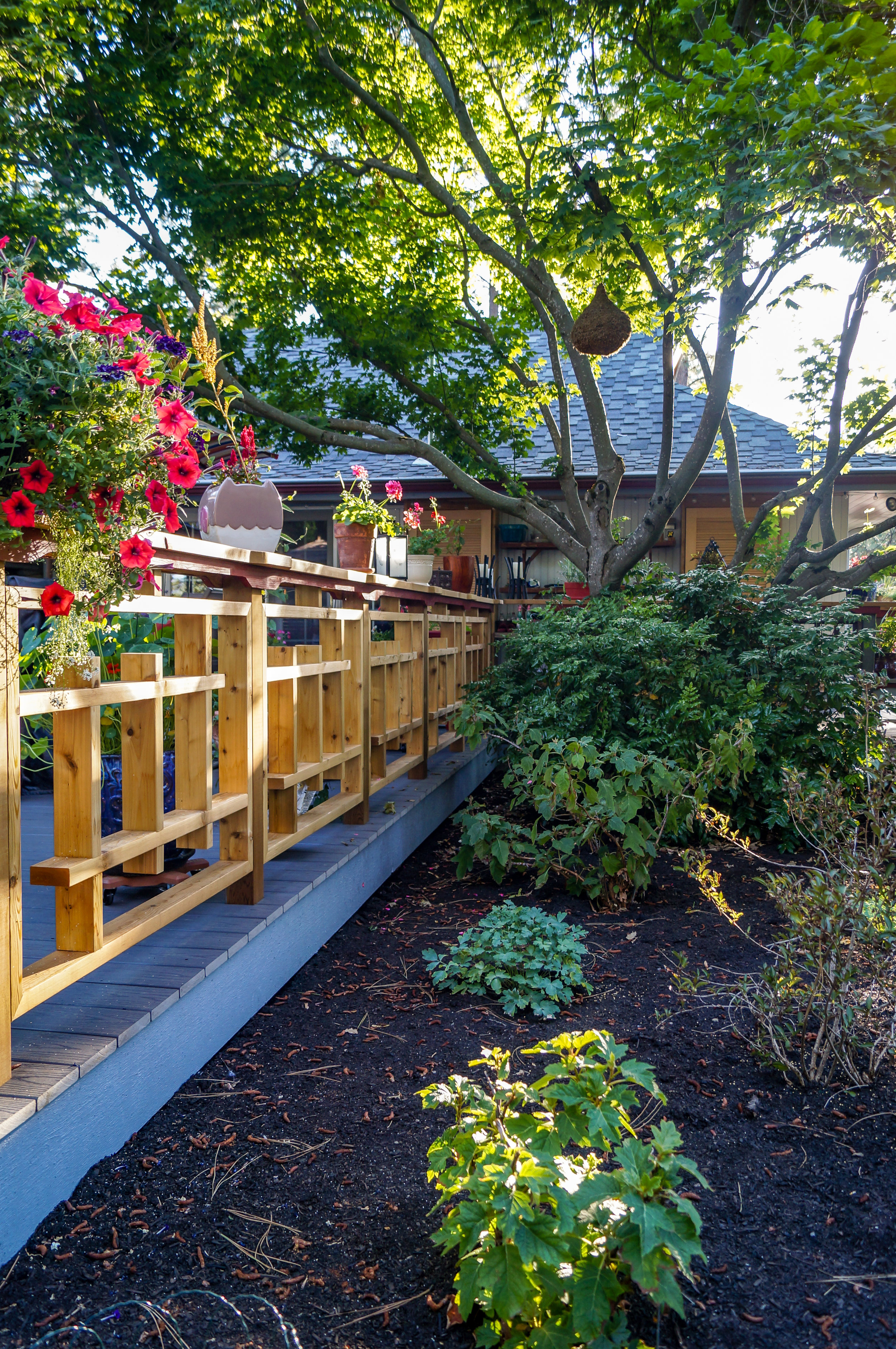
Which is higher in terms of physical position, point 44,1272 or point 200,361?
point 200,361

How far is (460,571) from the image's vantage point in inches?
303

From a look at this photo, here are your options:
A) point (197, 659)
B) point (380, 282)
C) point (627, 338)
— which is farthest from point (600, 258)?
point (197, 659)

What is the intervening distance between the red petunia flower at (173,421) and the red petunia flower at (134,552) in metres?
0.21

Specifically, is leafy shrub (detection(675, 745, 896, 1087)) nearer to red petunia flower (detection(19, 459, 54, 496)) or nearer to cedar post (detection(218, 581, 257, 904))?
cedar post (detection(218, 581, 257, 904))

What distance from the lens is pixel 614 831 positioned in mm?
3820

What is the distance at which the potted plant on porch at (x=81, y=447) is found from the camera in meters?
1.45

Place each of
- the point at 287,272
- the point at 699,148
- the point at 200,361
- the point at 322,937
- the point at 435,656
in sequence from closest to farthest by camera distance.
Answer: the point at 200,361
the point at 322,937
the point at 699,148
the point at 435,656
the point at 287,272

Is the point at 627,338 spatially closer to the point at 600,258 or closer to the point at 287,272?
the point at 600,258

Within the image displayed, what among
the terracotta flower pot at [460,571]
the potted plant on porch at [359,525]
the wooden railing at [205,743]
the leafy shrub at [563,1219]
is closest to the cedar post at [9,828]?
the wooden railing at [205,743]

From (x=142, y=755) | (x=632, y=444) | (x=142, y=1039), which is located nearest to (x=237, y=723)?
(x=142, y=755)

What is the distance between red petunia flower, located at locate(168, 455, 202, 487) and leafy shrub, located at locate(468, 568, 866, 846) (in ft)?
9.56

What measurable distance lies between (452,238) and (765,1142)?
8.38 m

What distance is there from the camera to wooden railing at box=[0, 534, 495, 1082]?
167 centimetres

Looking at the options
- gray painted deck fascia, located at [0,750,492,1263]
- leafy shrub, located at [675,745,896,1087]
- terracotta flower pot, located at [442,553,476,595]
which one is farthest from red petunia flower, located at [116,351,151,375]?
terracotta flower pot, located at [442,553,476,595]
